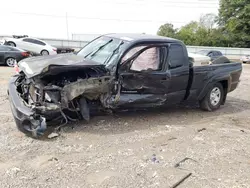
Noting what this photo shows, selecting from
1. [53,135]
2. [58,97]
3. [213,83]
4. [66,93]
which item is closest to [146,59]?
[66,93]

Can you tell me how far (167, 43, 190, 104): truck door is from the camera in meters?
6.53

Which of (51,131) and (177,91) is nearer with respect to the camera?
(51,131)

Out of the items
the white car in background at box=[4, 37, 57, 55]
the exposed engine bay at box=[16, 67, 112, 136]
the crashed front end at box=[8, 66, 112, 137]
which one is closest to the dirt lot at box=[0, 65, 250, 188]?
the crashed front end at box=[8, 66, 112, 137]

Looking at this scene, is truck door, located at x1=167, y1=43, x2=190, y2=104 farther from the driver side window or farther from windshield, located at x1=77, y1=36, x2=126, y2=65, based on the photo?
windshield, located at x1=77, y1=36, x2=126, y2=65

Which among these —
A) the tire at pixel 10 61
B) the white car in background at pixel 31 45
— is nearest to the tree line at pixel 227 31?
the white car in background at pixel 31 45

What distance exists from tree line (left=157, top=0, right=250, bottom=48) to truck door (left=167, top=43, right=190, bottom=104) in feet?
147

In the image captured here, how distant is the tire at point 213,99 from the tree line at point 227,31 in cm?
4355

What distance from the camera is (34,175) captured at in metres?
3.94

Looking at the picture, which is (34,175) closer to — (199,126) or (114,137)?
(114,137)

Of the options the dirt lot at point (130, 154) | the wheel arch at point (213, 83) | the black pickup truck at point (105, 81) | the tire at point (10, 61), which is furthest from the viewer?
the tire at point (10, 61)

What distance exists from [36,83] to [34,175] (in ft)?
5.99

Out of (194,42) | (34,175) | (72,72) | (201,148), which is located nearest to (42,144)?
(34,175)

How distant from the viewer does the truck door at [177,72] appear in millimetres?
6526

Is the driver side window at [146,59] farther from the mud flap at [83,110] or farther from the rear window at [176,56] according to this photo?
the mud flap at [83,110]
